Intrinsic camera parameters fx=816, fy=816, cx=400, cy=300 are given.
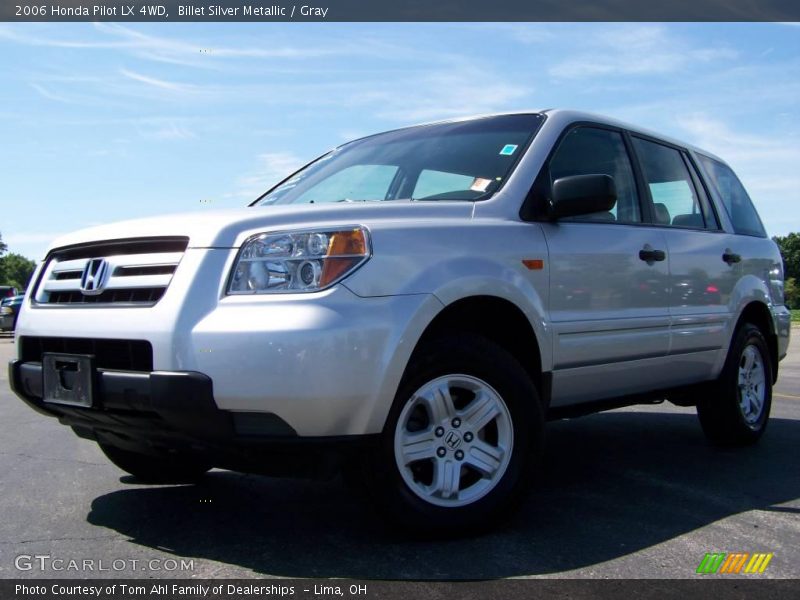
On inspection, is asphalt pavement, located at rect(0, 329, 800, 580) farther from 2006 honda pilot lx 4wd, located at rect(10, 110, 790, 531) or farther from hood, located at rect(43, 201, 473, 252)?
hood, located at rect(43, 201, 473, 252)

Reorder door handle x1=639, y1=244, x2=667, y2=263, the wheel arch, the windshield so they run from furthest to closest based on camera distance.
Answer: the wheel arch → door handle x1=639, y1=244, x2=667, y2=263 → the windshield

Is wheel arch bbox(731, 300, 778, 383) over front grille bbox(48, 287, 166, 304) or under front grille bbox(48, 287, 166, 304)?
under

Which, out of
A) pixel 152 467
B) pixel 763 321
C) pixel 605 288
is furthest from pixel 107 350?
pixel 763 321

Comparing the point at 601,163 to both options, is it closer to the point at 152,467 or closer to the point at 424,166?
the point at 424,166

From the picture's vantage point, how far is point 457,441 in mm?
3232

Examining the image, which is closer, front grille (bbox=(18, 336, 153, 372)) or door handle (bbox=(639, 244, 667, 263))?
front grille (bbox=(18, 336, 153, 372))

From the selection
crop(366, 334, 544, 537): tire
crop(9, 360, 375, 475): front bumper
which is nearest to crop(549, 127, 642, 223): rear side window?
crop(366, 334, 544, 537): tire

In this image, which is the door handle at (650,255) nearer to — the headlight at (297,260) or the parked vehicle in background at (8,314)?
the headlight at (297,260)

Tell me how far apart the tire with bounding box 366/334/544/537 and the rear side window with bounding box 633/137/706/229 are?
6.07ft

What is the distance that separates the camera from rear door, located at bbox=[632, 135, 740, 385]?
4.62 m

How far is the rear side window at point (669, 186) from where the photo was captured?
4.75 m

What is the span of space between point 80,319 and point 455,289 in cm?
149

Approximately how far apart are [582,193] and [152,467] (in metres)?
2.48

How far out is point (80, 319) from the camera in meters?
3.23
